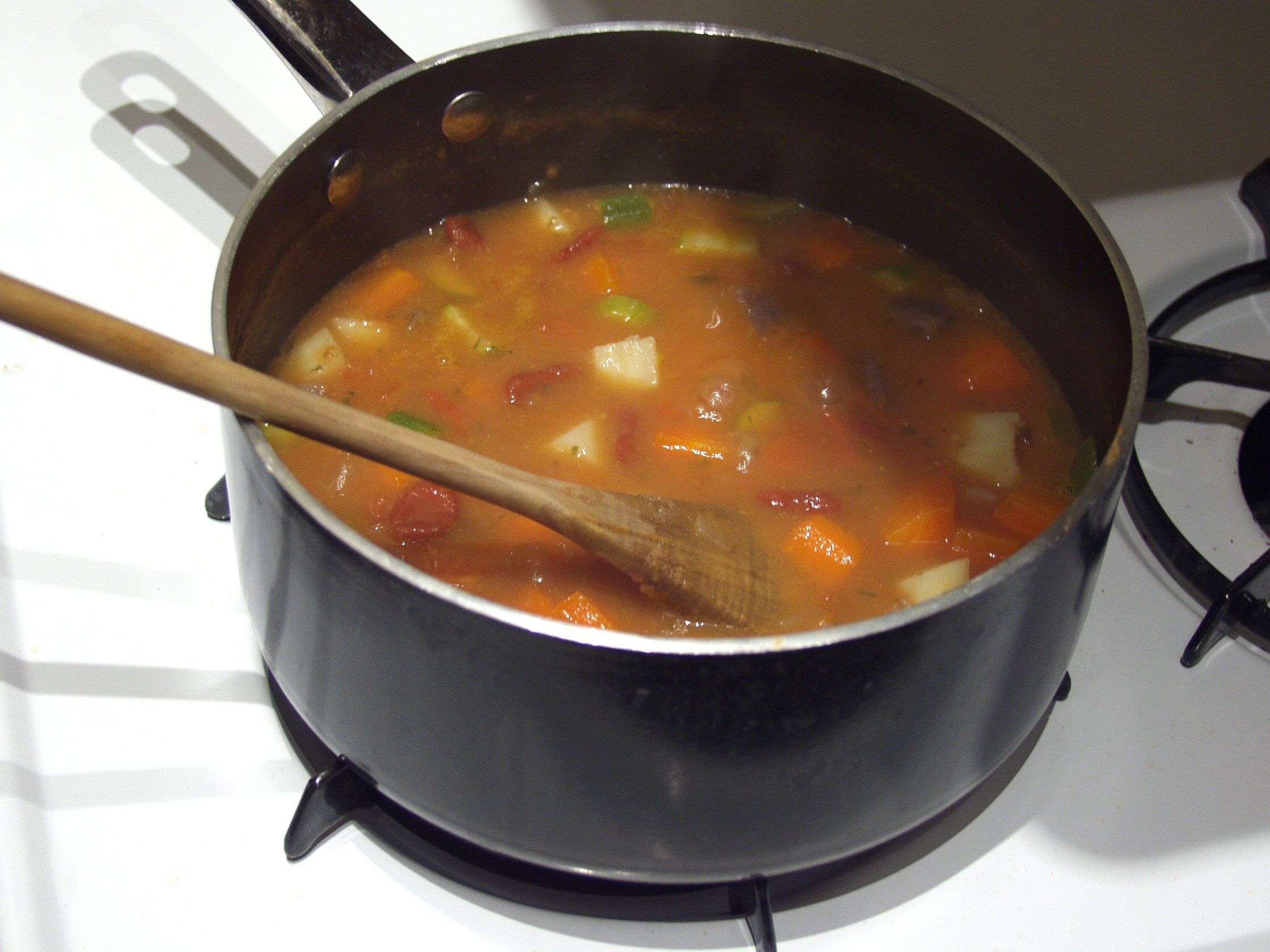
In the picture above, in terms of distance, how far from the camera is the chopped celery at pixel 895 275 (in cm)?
187

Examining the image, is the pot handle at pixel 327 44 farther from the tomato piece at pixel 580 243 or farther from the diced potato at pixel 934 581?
the diced potato at pixel 934 581

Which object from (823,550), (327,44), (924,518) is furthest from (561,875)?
(327,44)

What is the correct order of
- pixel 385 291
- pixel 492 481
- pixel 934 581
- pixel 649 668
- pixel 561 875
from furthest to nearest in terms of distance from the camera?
1. pixel 385 291
2. pixel 934 581
3. pixel 561 875
4. pixel 492 481
5. pixel 649 668

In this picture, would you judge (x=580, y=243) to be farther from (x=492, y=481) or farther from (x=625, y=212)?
(x=492, y=481)

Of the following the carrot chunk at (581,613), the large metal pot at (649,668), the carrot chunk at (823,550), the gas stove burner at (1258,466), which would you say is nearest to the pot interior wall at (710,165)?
the large metal pot at (649,668)

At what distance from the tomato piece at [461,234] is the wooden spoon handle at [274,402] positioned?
2.63 feet

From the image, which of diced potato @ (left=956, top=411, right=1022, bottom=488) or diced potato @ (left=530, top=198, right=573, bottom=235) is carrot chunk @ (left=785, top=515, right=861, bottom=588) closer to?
diced potato @ (left=956, top=411, right=1022, bottom=488)

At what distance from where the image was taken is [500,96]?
1.68 m

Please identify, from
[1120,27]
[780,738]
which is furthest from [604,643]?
[1120,27]

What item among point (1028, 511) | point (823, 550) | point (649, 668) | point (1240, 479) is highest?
point (649, 668)

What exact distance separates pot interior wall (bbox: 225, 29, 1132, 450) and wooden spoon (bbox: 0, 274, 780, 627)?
0.37 metres

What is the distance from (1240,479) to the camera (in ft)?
5.28

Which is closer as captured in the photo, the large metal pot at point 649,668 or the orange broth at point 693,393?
the large metal pot at point 649,668

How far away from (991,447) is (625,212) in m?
0.71
